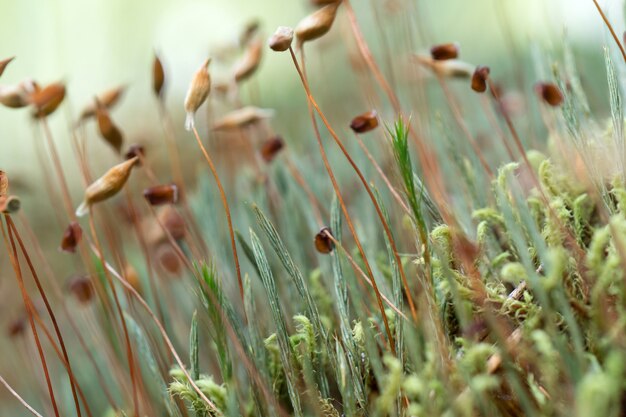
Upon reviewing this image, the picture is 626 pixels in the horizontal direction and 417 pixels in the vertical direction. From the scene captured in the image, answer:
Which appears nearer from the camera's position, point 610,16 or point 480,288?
point 480,288

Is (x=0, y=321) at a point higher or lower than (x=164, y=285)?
lower

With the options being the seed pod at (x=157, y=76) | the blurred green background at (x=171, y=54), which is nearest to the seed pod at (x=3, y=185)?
the seed pod at (x=157, y=76)

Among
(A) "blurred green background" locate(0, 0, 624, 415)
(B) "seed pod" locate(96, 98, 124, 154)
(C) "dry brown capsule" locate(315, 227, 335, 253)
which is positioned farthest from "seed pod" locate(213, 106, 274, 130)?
(A) "blurred green background" locate(0, 0, 624, 415)

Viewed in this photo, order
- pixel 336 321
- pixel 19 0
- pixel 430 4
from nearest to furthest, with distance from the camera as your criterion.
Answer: pixel 336 321, pixel 430 4, pixel 19 0

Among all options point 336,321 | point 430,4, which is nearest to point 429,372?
point 336,321

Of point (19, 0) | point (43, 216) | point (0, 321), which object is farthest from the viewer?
point (19, 0)

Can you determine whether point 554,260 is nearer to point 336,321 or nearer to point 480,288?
point 480,288

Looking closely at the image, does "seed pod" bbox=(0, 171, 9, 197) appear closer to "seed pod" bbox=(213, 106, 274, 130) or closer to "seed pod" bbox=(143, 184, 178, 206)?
"seed pod" bbox=(143, 184, 178, 206)
